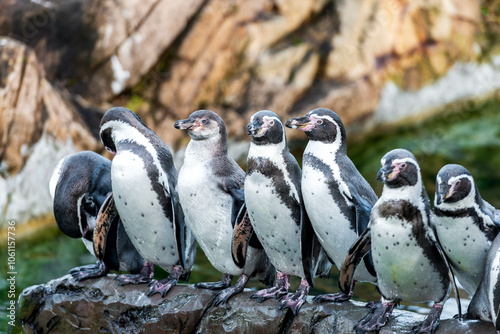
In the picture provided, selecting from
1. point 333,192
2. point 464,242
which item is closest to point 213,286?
point 333,192

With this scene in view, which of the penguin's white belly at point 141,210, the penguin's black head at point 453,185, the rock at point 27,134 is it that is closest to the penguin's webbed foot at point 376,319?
the penguin's black head at point 453,185

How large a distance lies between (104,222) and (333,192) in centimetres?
154

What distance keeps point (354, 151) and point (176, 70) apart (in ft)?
9.49

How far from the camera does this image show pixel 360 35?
10.5 m

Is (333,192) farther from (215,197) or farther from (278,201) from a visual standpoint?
(215,197)

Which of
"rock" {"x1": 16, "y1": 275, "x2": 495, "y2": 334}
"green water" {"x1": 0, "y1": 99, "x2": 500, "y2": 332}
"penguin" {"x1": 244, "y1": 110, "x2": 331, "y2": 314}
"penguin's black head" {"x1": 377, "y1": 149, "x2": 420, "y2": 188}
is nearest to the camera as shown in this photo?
"penguin's black head" {"x1": 377, "y1": 149, "x2": 420, "y2": 188}

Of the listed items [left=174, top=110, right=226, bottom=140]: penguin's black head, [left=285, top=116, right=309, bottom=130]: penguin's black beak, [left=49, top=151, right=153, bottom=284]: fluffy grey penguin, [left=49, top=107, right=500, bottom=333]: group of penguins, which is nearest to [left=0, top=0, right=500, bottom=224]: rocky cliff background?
[left=49, top=151, right=153, bottom=284]: fluffy grey penguin

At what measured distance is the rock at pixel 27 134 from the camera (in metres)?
7.35

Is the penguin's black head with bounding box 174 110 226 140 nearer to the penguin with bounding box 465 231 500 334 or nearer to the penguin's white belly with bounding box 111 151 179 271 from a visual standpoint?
the penguin's white belly with bounding box 111 151 179 271

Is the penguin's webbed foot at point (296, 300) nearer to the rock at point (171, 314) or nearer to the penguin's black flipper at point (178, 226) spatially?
the rock at point (171, 314)

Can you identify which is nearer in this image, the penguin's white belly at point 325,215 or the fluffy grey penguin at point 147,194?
the penguin's white belly at point 325,215

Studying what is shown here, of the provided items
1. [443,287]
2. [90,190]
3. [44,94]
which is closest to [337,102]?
[44,94]

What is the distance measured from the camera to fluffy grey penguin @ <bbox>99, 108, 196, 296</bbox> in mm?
4219

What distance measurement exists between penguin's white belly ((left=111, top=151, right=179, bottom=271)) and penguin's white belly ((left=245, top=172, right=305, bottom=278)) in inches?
24.2
